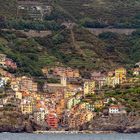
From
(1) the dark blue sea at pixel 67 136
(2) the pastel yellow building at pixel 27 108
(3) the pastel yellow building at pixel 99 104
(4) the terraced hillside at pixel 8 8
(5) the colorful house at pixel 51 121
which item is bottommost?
(1) the dark blue sea at pixel 67 136

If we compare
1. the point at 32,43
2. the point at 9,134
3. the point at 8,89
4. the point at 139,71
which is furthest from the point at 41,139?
the point at 32,43

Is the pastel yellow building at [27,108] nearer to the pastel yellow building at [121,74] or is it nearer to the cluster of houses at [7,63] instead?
the pastel yellow building at [121,74]

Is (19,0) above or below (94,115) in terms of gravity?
above

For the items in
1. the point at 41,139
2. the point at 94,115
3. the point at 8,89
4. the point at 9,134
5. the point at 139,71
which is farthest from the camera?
the point at 139,71

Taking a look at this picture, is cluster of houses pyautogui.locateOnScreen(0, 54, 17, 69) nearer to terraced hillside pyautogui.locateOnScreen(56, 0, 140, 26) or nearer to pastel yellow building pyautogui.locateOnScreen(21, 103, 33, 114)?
pastel yellow building pyautogui.locateOnScreen(21, 103, 33, 114)

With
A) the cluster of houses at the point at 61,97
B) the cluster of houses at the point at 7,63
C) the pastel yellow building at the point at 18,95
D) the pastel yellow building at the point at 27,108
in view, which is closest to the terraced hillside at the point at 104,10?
the cluster of houses at the point at 61,97

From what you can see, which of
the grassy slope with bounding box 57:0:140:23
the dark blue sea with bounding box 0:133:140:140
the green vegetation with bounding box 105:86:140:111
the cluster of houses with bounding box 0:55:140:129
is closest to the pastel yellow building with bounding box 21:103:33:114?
the cluster of houses with bounding box 0:55:140:129

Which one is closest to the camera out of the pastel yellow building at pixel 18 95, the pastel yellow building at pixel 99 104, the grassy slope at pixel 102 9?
the pastel yellow building at pixel 99 104

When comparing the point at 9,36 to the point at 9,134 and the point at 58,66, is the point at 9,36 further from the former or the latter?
the point at 9,134
